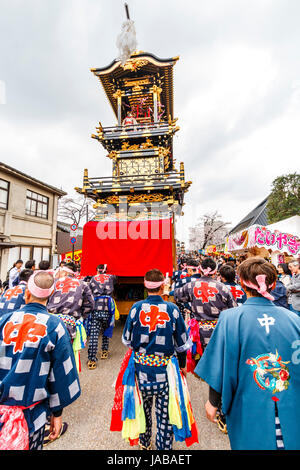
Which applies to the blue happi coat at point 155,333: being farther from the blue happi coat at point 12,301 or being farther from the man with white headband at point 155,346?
the blue happi coat at point 12,301

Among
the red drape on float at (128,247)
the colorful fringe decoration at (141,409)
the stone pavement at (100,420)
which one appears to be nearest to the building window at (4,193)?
the red drape on float at (128,247)

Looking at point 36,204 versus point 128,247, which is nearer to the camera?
point 128,247

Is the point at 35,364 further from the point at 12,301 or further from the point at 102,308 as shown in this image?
the point at 102,308

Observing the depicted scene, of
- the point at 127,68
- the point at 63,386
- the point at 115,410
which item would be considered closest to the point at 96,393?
the point at 115,410

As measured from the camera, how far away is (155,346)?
2082 mm

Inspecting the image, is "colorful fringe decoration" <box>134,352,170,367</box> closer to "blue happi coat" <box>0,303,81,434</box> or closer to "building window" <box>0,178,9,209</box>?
"blue happi coat" <box>0,303,81,434</box>

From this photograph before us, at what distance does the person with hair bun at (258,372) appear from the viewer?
1311 millimetres

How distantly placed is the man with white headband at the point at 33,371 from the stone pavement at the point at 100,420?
1.08 metres

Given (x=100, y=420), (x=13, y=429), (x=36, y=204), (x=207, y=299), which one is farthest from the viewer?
(x=36, y=204)

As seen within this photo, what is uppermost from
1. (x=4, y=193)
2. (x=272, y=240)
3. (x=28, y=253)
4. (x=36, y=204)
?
(x=4, y=193)

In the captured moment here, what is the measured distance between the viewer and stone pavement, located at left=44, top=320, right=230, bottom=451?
227 centimetres

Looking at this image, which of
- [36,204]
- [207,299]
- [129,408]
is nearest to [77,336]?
[129,408]

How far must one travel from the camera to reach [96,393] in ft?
10.5

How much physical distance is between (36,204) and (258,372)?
16.7m
